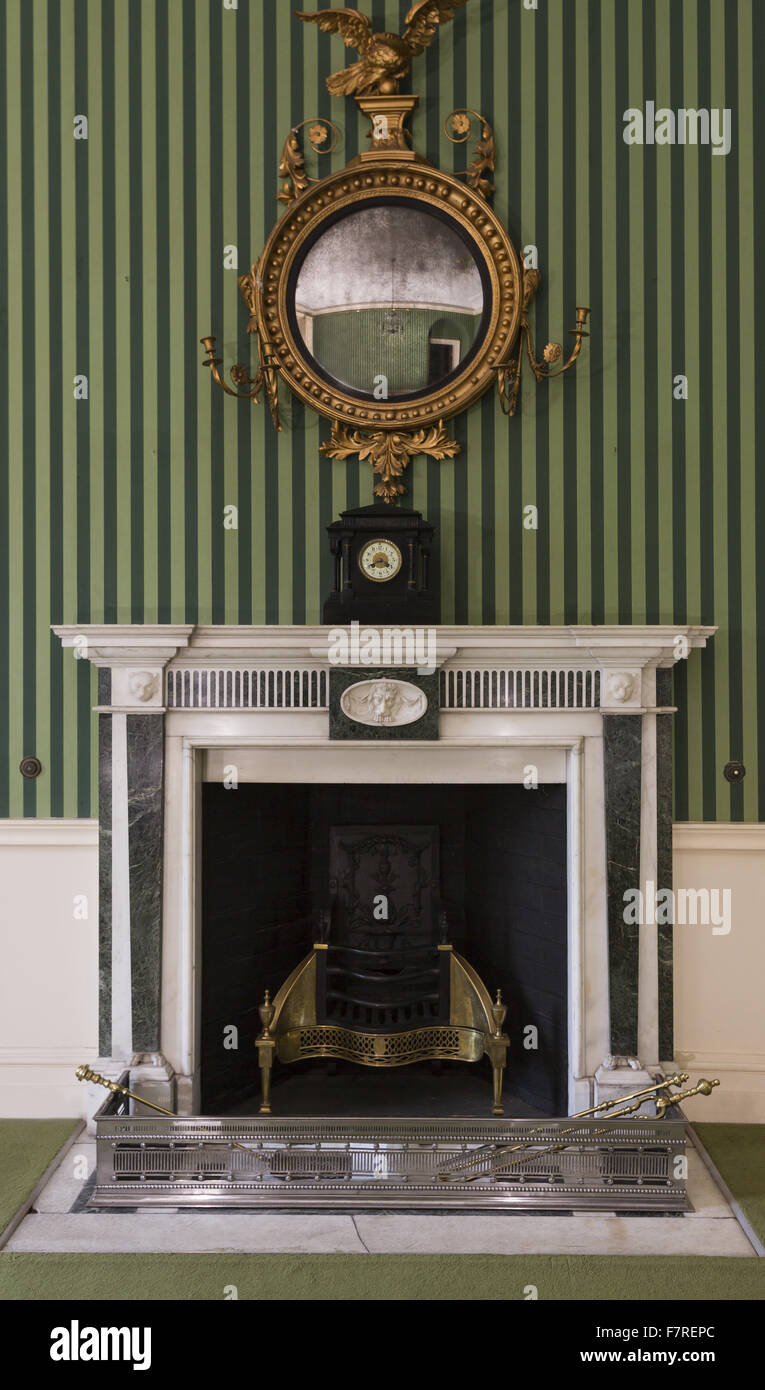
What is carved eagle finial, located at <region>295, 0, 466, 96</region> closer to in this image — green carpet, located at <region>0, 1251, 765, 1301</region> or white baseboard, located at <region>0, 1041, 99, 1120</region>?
white baseboard, located at <region>0, 1041, 99, 1120</region>

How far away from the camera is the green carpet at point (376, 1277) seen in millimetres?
2398

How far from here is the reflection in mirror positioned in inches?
132

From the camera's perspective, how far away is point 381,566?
323 centimetres

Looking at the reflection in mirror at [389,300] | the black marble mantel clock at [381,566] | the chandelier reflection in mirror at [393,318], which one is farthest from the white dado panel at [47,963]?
the chandelier reflection in mirror at [393,318]

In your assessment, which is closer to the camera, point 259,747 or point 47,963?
point 259,747

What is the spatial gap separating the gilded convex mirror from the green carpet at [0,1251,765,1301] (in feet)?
7.38

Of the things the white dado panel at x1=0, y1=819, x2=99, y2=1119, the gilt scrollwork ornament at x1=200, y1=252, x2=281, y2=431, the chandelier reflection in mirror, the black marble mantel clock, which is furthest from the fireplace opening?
the chandelier reflection in mirror

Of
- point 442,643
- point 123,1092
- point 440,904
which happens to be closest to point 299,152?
point 442,643

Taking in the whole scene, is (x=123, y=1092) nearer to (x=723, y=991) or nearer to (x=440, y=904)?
(x=440, y=904)

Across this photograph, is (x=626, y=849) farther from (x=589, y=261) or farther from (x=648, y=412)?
(x=589, y=261)

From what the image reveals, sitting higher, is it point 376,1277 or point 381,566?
point 381,566

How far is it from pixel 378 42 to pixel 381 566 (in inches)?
66.3
